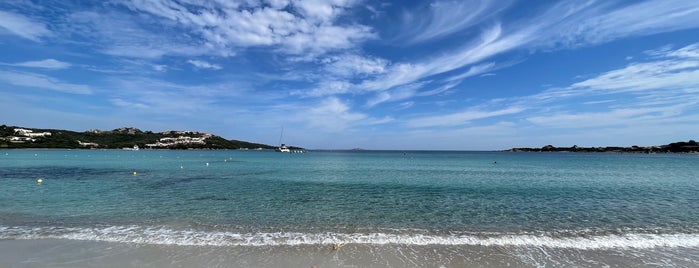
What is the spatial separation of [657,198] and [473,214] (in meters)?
17.2

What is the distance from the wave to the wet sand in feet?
1.76

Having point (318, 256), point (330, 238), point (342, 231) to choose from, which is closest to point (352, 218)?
point (342, 231)

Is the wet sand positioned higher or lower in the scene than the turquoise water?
lower

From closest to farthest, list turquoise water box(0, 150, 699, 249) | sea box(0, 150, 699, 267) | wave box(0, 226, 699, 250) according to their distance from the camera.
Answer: sea box(0, 150, 699, 267) → wave box(0, 226, 699, 250) → turquoise water box(0, 150, 699, 249)

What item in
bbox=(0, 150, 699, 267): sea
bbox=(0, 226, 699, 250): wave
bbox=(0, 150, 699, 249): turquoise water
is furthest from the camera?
bbox=(0, 150, 699, 249): turquoise water

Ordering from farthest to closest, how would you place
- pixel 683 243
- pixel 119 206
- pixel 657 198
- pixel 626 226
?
pixel 657 198
pixel 119 206
pixel 626 226
pixel 683 243

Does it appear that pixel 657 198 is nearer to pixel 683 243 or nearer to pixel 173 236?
pixel 683 243

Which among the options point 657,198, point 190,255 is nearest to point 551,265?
point 190,255

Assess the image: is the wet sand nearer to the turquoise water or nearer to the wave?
the wave

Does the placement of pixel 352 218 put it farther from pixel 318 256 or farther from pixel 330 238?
pixel 318 256

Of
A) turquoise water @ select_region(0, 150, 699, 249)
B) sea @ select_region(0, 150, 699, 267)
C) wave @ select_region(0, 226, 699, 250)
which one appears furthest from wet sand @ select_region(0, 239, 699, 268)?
turquoise water @ select_region(0, 150, 699, 249)

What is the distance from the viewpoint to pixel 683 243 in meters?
12.7

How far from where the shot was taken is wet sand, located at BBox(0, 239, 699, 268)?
10.1 m

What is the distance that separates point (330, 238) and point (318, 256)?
86.5 inches
